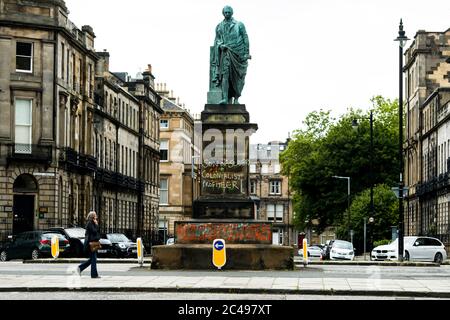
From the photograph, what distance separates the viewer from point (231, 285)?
897 inches

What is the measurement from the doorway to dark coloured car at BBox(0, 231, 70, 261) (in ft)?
33.2

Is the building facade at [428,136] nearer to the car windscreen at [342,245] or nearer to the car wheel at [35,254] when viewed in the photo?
the car windscreen at [342,245]

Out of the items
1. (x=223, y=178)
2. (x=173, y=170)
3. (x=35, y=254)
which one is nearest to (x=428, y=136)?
(x=173, y=170)

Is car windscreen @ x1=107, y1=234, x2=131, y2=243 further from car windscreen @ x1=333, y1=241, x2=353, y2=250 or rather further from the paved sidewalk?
the paved sidewalk

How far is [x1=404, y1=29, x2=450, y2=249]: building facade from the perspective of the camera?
74.2 meters

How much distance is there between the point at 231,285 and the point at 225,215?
7.16 meters

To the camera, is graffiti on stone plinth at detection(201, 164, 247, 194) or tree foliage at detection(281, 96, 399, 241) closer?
graffiti on stone plinth at detection(201, 164, 247, 194)

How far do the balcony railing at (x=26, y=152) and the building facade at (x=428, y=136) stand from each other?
26334mm

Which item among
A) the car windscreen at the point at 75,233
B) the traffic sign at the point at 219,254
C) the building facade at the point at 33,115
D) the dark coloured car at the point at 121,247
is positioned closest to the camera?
the traffic sign at the point at 219,254

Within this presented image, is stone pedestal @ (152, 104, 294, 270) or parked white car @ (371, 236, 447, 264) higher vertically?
stone pedestal @ (152, 104, 294, 270)

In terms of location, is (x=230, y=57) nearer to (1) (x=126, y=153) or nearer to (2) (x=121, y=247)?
(2) (x=121, y=247)

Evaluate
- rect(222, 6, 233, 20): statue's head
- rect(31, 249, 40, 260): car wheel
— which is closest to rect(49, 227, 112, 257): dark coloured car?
rect(31, 249, 40, 260): car wheel

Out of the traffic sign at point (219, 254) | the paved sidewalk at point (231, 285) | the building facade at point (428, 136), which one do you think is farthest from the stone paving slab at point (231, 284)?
the building facade at point (428, 136)

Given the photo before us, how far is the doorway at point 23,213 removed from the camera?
58.4 m
